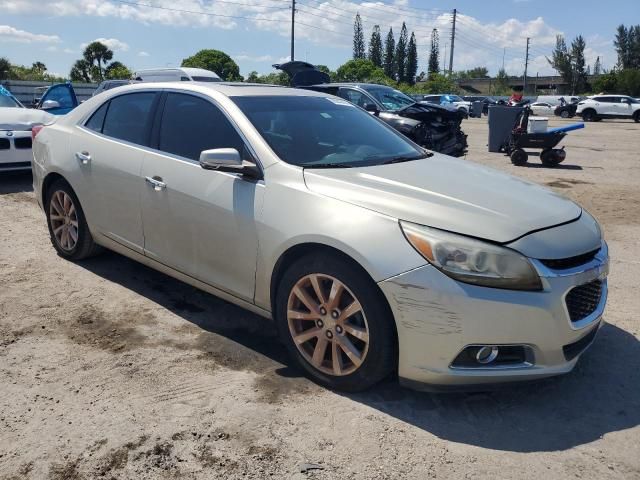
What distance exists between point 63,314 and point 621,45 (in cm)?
11298

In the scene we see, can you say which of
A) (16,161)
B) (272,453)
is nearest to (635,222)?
(272,453)

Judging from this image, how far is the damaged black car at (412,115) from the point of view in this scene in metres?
12.1

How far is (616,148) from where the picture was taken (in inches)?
723

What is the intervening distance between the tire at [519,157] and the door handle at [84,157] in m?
10.5

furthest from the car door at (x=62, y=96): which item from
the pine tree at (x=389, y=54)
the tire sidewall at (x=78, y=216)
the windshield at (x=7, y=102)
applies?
the pine tree at (x=389, y=54)

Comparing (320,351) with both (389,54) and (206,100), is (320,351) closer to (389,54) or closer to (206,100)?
(206,100)

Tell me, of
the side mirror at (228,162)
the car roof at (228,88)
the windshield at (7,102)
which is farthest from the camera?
the windshield at (7,102)

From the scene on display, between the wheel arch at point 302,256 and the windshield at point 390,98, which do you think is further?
A: the windshield at point 390,98

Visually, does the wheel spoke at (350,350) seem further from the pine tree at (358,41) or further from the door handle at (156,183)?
the pine tree at (358,41)

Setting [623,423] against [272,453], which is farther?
[623,423]

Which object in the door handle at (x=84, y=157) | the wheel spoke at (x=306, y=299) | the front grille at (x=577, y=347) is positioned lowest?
the front grille at (x=577, y=347)

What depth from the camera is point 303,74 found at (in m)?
15.4

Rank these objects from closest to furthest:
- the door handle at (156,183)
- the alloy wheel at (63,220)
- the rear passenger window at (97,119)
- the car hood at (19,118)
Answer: the door handle at (156,183)
the rear passenger window at (97,119)
the alloy wheel at (63,220)
the car hood at (19,118)

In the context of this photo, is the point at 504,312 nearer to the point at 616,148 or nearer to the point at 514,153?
the point at 514,153
